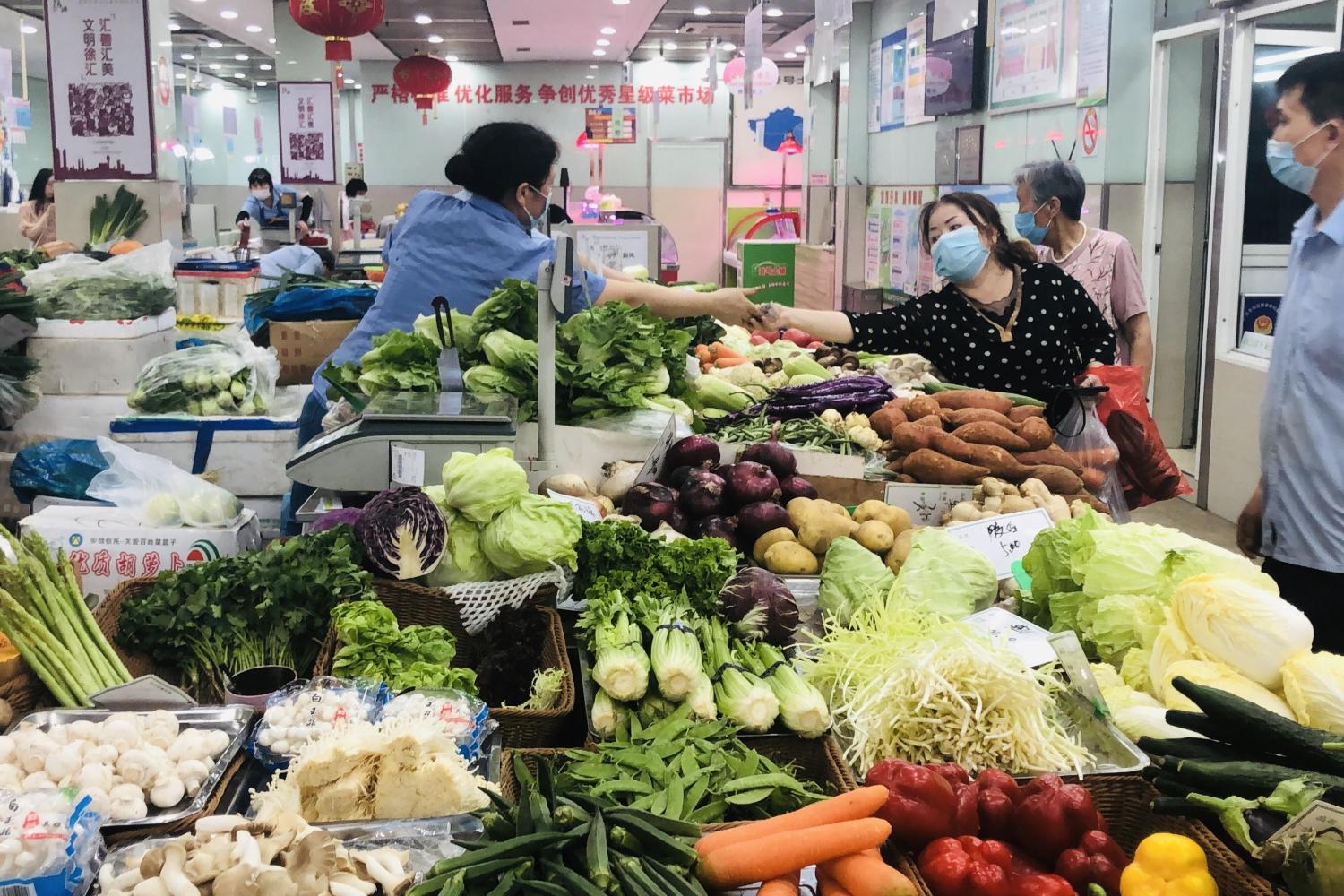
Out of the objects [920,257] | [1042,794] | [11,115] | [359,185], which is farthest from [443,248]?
[11,115]

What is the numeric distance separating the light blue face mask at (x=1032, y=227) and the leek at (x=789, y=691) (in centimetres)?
414

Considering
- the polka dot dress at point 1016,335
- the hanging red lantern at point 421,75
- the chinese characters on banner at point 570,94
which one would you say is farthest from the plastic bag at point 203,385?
the chinese characters on banner at point 570,94

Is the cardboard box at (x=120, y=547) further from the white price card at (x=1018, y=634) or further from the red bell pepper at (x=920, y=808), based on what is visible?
the red bell pepper at (x=920, y=808)

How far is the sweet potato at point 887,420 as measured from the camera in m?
3.89

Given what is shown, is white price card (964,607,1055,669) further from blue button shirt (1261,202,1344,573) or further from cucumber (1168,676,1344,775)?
blue button shirt (1261,202,1344,573)

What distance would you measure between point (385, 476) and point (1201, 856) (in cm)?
217

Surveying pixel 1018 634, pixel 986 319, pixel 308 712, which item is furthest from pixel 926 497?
pixel 308 712

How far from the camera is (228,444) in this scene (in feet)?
15.8

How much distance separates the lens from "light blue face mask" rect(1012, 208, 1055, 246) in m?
5.95

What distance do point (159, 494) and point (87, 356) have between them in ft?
7.99

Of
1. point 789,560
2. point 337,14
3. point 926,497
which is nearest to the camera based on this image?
point 789,560

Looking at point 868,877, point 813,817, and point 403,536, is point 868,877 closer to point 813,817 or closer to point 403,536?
point 813,817

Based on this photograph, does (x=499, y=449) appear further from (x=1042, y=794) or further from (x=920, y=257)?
(x=920, y=257)

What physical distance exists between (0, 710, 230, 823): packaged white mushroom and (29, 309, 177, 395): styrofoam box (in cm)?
404
